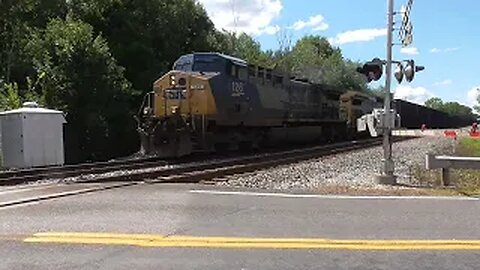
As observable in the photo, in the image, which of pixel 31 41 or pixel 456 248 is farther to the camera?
pixel 31 41

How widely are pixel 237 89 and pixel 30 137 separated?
7.98 meters

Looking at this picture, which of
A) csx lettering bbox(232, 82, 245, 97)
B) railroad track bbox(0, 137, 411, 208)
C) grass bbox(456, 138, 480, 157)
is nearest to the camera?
railroad track bbox(0, 137, 411, 208)

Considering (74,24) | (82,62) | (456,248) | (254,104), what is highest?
(74,24)

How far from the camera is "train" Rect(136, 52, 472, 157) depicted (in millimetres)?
22484

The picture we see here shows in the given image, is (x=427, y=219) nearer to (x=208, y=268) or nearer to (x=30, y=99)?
(x=208, y=268)

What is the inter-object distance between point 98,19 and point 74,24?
7012mm

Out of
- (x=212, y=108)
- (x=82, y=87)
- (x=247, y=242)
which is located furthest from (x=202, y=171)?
(x=82, y=87)

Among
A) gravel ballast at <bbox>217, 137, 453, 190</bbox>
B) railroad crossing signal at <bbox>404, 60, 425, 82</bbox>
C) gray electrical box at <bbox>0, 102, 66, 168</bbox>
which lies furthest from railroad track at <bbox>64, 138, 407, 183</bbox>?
railroad crossing signal at <bbox>404, 60, 425, 82</bbox>

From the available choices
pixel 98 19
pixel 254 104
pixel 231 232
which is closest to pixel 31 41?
pixel 98 19

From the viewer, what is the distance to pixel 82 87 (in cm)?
3219

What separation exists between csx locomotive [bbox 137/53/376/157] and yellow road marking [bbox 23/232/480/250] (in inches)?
577

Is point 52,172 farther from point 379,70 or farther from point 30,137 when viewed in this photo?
point 379,70

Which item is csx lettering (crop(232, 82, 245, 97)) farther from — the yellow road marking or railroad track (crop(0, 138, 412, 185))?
the yellow road marking

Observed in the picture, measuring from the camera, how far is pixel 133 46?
40219 millimetres
